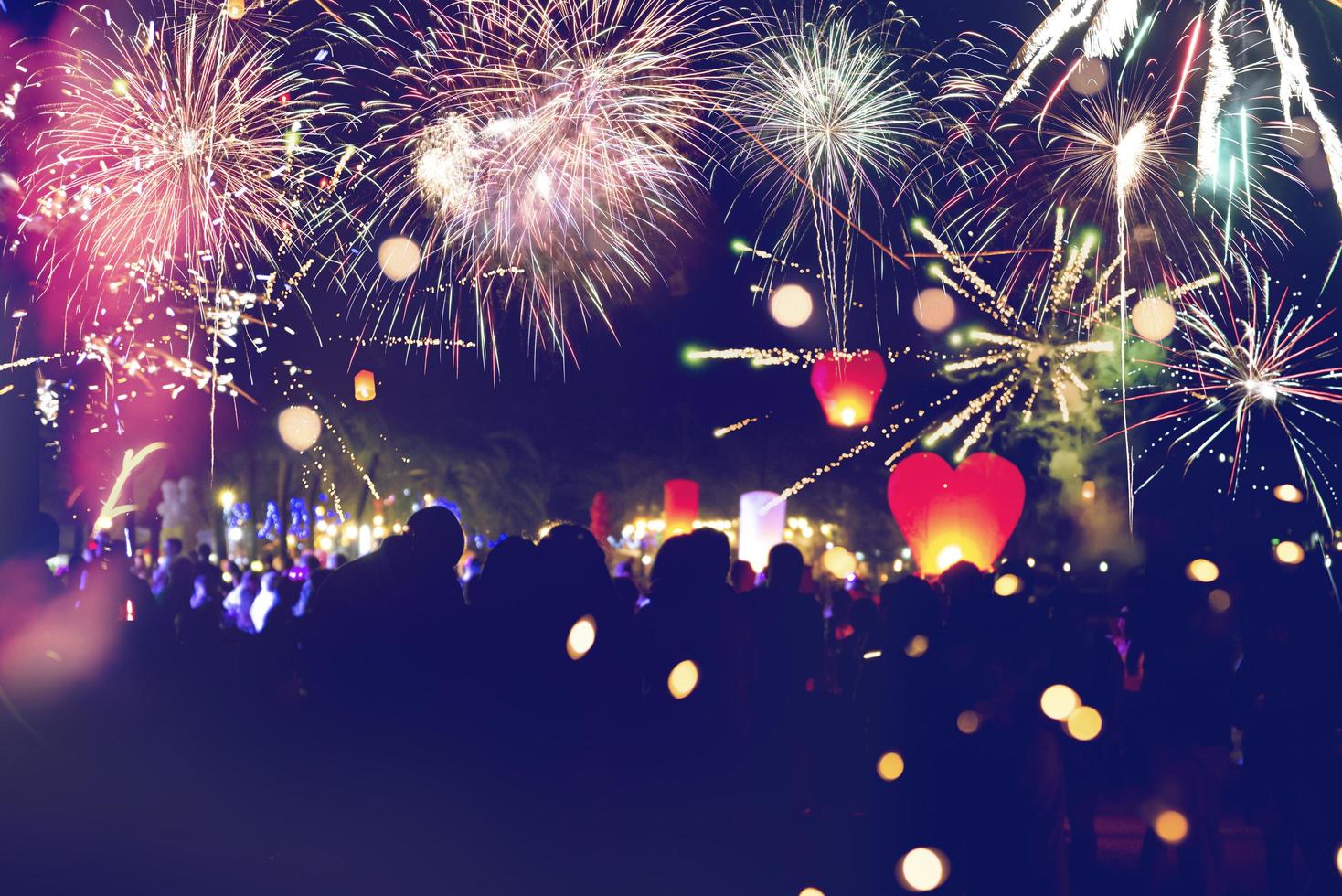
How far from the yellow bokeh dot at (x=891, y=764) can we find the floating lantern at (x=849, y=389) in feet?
39.7

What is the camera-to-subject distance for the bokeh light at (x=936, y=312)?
32.0m

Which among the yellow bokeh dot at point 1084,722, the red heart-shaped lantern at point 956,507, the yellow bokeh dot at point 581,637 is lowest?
the yellow bokeh dot at point 1084,722

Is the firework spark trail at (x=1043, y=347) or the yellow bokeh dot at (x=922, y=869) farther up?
the firework spark trail at (x=1043, y=347)

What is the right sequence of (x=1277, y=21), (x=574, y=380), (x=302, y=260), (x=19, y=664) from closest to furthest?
(x=19, y=664) → (x=1277, y=21) → (x=302, y=260) → (x=574, y=380)

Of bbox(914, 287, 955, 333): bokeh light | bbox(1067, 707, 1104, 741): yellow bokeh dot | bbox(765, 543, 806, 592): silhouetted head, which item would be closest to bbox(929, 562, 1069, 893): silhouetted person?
bbox(1067, 707, 1104, 741): yellow bokeh dot

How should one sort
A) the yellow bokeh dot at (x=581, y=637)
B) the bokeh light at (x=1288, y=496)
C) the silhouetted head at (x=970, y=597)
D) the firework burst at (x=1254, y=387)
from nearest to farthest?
1. the yellow bokeh dot at (x=581, y=637)
2. the silhouetted head at (x=970, y=597)
3. the bokeh light at (x=1288, y=496)
4. the firework burst at (x=1254, y=387)

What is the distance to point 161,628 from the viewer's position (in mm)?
6406

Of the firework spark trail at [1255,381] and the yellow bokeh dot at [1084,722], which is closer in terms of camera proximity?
the yellow bokeh dot at [1084,722]

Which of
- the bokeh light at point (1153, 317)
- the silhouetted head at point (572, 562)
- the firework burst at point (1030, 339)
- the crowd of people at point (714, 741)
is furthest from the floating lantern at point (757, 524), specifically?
the silhouetted head at point (572, 562)

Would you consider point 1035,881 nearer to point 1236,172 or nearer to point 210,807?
point 210,807

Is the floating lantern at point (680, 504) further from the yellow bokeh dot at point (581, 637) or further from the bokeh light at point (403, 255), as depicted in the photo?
the yellow bokeh dot at point (581, 637)

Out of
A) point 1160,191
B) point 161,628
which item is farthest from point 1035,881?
point 1160,191

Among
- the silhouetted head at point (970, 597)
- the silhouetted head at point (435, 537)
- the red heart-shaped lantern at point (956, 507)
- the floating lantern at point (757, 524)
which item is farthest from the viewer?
the floating lantern at point (757, 524)

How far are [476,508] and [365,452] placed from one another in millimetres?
3682
